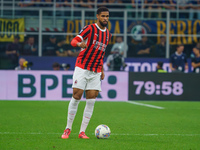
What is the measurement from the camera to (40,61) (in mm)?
19531

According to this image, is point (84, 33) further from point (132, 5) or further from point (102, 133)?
point (132, 5)

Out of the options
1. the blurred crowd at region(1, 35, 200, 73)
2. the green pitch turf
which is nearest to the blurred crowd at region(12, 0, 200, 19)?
the blurred crowd at region(1, 35, 200, 73)

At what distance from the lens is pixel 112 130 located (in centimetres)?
834


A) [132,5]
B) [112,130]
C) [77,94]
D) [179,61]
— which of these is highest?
[132,5]

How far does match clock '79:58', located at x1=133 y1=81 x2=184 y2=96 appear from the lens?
1641 centimetres

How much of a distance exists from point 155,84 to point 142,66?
3907 millimetres

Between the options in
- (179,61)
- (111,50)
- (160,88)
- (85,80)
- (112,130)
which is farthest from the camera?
(111,50)

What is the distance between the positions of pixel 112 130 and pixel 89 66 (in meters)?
Result: 1.58

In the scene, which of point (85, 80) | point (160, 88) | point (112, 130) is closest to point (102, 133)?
point (85, 80)

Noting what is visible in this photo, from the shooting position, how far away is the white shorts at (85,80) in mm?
7219

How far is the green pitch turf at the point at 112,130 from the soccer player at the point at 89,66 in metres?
0.42

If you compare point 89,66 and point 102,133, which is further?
point 89,66

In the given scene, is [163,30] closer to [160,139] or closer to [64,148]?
[160,139]

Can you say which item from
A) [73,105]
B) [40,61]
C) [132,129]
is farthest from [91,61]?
[40,61]
